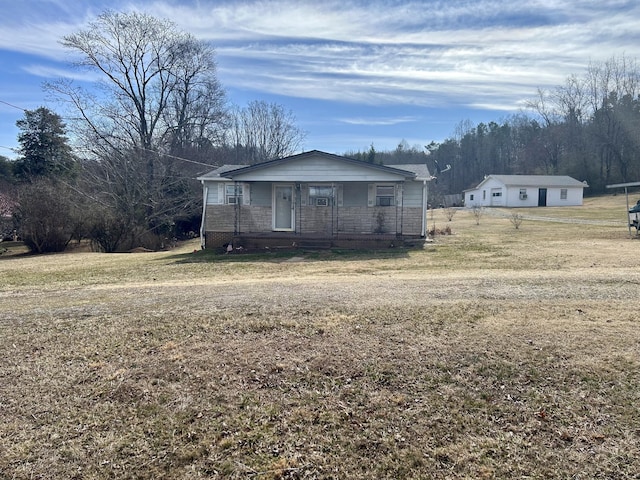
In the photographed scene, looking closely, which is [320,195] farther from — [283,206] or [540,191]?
[540,191]

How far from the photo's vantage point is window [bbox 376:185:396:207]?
16484 millimetres

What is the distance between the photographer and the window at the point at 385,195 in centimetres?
1648

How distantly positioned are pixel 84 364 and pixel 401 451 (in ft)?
10.5

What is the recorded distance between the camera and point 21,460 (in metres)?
2.68

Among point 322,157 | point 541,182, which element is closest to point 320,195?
point 322,157

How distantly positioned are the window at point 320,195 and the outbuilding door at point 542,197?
34764mm

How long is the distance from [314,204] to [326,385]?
44.8 feet

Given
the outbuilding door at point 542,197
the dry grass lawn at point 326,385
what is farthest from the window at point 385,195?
the outbuilding door at point 542,197

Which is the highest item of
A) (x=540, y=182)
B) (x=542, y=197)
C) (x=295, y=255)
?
(x=540, y=182)

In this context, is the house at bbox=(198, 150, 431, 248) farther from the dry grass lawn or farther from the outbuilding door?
the outbuilding door

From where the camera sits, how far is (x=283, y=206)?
17203 mm

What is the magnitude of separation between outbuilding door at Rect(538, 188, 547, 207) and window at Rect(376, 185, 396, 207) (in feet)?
109

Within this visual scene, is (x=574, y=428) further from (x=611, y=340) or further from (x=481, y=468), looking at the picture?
(x=611, y=340)

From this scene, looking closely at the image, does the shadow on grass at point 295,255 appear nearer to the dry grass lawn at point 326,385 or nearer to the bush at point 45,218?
the dry grass lawn at point 326,385
